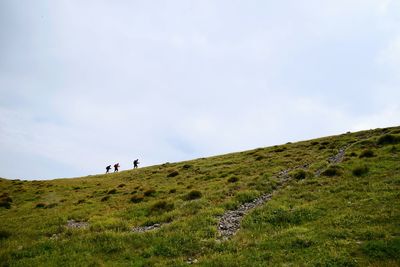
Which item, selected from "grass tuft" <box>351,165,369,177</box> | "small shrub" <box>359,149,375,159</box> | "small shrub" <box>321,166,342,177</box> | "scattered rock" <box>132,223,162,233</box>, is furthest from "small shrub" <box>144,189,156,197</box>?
"small shrub" <box>359,149,375,159</box>

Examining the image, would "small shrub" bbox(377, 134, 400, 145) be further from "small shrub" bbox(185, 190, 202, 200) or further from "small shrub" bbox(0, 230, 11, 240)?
"small shrub" bbox(0, 230, 11, 240)

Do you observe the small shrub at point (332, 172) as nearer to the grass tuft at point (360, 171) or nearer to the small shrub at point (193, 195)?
the grass tuft at point (360, 171)

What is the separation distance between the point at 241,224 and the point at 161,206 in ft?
29.0

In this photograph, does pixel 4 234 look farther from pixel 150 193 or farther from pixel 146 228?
pixel 150 193

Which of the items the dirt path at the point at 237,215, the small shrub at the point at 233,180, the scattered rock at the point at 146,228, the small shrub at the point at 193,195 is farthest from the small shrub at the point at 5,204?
the dirt path at the point at 237,215

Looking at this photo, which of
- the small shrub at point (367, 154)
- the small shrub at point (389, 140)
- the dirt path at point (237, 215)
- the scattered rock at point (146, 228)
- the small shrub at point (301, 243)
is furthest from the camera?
the small shrub at point (389, 140)


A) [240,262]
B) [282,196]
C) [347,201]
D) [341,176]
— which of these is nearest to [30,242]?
[240,262]

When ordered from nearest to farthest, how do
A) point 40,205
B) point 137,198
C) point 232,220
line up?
point 232,220, point 137,198, point 40,205

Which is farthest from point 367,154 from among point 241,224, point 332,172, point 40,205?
point 40,205

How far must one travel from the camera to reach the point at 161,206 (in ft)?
96.7

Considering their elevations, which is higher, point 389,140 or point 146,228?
point 389,140

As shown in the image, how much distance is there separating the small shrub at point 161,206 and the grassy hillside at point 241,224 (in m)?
0.08

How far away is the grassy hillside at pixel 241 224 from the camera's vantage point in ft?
57.6

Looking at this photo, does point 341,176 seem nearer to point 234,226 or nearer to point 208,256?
point 234,226
